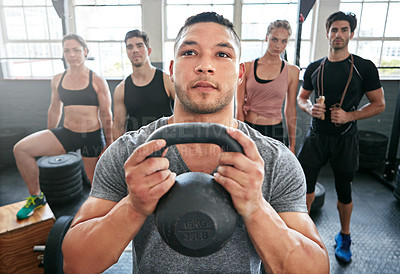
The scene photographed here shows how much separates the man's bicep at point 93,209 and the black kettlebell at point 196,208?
0.98 ft

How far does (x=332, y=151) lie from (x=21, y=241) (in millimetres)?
2223

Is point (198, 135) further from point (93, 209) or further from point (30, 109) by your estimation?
point (30, 109)

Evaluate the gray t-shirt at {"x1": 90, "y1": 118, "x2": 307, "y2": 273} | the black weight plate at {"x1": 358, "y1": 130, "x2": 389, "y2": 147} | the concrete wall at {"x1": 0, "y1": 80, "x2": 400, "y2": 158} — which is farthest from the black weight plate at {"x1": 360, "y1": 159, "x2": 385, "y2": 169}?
the gray t-shirt at {"x1": 90, "y1": 118, "x2": 307, "y2": 273}

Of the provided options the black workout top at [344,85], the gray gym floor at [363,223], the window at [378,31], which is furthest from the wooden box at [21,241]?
the window at [378,31]

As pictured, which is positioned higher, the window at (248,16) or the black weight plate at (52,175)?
the window at (248,16)

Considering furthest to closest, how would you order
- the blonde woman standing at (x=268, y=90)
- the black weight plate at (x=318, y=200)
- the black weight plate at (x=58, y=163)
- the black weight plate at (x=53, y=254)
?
the black weight plate at (x=58, y=163)
the black weight plate at (x=318, y=200)
the blonde woman standing at (x=268, y=90)
the black weight plate at (x=53, y=254)

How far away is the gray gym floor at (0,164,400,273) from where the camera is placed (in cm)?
189

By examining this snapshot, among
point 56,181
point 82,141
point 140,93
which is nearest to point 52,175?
point 56,181

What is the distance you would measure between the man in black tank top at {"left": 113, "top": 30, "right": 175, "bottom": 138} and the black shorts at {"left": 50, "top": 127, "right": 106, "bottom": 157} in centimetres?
28

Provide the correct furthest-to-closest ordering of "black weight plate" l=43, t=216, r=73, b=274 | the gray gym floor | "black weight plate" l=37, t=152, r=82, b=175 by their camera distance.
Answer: "black weight plate" l=37, t=152, r=82, b=175
the gray gym floor
"black weight plate" l=43, t=216, r=73, b=274

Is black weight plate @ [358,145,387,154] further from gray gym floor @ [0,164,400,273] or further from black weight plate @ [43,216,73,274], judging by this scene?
black weight plate @ [43,216,73,274]

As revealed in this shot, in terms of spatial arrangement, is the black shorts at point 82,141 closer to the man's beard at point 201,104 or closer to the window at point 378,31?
the man's beard at point 201,104

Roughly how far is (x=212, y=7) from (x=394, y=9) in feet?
9.89

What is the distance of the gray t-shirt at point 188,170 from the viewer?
76 centimetres
